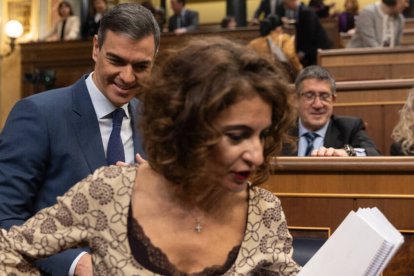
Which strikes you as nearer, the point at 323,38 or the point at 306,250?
the point at 306,250

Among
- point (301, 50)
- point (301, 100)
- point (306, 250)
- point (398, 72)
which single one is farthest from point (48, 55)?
point (306, 250)

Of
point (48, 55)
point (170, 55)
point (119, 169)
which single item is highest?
point (170, 55)

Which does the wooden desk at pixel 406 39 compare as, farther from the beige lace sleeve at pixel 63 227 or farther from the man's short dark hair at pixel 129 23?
the beige lace sleeve at pixel 63 227

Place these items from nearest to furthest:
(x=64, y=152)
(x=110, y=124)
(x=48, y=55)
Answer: (x=64, y=152), (x=110, y=124), (x=48, y=55)

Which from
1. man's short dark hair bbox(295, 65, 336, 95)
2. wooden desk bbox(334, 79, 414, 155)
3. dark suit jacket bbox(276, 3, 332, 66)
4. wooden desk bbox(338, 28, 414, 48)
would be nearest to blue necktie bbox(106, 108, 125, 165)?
man's short dark hair bbox(295, 65, 336, 95)

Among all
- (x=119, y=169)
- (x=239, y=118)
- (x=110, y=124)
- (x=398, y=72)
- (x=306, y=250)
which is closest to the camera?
(x=239, y=118)

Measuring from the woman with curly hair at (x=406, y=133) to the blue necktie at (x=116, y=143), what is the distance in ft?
6.01

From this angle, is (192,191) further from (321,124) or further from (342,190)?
(321,124)

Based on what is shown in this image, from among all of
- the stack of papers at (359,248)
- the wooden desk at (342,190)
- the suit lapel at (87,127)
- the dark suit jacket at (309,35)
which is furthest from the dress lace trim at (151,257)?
the dark suit jacket at (309,35)

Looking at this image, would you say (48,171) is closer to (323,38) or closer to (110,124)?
(110,124)

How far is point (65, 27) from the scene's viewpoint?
9422 mm

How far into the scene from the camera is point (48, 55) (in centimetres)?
909

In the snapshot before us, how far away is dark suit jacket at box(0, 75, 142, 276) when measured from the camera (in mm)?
1671

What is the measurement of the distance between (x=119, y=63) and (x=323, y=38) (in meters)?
5.46
